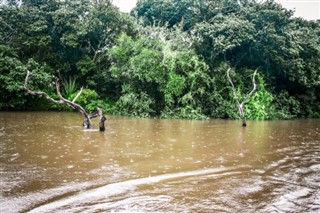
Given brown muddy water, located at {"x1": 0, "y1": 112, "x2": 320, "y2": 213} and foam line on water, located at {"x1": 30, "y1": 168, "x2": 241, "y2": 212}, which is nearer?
foam line on water, located at {"x1": 30, "y1": 168, "x2": 241, "y2": 212}

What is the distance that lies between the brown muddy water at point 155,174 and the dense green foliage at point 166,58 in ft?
36.9

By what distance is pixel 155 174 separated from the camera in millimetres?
7129

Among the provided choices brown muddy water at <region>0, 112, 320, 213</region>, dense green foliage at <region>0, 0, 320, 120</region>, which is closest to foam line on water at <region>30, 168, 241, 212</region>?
brown muddy water at <region>0, 112, 320, 213</region>

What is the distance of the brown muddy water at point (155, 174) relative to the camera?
5238 millimetres

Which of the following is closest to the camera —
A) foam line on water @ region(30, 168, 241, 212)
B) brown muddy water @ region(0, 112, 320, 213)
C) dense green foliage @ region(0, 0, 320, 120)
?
foam line on water @ region(30, 168, 241, 212)

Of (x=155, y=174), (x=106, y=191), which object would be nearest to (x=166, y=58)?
(x=155, y=174)

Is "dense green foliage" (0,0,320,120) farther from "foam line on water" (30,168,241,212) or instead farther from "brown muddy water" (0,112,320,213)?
"foam line on water" (30,168,241,212)

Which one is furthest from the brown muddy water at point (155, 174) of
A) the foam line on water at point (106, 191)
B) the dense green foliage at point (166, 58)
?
the dense green foliage at point (166, 58)

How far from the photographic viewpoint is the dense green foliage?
22781 mm

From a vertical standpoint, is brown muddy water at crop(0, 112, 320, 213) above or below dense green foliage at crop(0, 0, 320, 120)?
below

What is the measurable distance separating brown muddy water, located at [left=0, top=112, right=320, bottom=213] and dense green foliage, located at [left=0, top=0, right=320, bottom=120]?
11.3 m

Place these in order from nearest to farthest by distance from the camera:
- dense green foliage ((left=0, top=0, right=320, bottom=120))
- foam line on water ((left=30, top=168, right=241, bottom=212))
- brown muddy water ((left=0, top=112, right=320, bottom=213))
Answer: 1. foam line on water ((left=30, top=168, right=241, bottom=212))
2. brown muddy water ((left=0, top=112, right=320, bottom=213))
3. dense green foliage ((left=0, top=0, right=320, bottom=120))

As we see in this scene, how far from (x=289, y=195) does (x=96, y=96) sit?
21.5 m

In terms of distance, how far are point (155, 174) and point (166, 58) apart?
53.0ft
